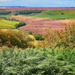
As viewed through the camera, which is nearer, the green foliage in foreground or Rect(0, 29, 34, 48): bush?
the green foliage in foreground

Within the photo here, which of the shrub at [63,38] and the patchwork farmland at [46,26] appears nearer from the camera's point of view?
the shrub at [63,38]

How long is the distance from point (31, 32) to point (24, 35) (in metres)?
1.45

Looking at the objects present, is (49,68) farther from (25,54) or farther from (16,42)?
(16,42)

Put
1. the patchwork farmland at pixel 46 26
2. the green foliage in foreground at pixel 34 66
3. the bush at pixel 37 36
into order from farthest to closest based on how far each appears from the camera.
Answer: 1. the bush at pixel 37 36
2. the patchwork farmland at pixel 46 26
3. the green foliage in foreground at pixel 34 66

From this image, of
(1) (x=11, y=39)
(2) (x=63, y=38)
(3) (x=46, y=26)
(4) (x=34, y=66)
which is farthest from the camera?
(3) (x=46, y=26)

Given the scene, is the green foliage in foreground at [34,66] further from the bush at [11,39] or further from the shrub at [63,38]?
the bush at [11,39]

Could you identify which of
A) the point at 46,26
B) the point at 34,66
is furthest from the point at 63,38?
the point at 34,66

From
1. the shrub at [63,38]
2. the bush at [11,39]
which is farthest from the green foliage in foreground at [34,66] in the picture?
the bush at [11,39]

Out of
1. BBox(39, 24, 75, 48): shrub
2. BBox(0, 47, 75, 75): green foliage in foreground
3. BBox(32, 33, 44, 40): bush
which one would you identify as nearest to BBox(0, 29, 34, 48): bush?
BBox(32, 33, 44, 40): bush

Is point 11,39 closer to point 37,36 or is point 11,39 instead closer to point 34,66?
point 37,36

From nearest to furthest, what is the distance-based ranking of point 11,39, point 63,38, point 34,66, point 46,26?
1. point 34,66
2. point 63,38
3. point 11,39
4. point 46,26

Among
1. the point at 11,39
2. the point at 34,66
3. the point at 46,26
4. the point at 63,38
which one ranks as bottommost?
the point at 11,39

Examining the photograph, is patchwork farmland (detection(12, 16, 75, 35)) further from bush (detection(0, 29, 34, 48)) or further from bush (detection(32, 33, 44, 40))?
bush (detection(0, 29, 34, 48))

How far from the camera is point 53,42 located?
734 centimetres
